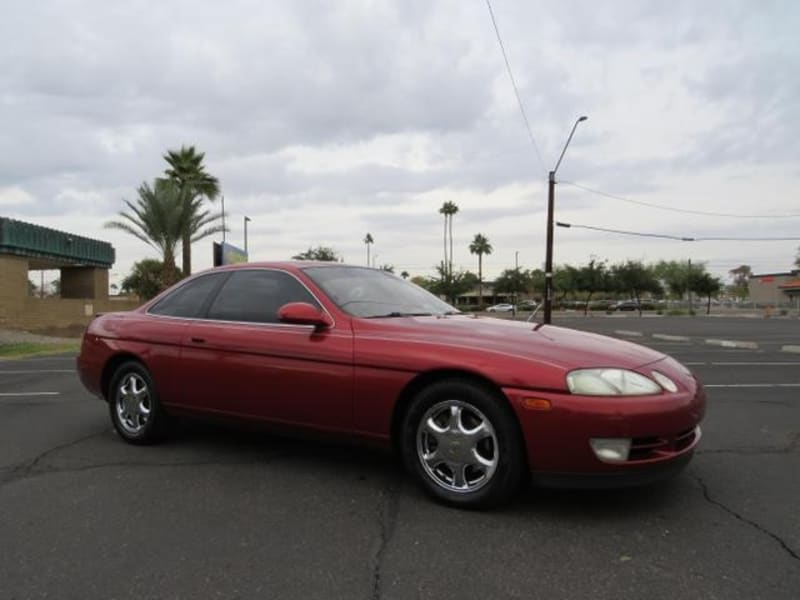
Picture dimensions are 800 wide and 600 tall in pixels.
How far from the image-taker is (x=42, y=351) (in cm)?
1789

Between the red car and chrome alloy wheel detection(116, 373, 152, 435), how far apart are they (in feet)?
0.04

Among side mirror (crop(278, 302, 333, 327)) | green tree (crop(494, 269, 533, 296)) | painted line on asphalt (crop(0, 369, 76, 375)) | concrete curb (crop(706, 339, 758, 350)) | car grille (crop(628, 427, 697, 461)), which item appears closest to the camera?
car grille (crop(628, 427, 697, 461))

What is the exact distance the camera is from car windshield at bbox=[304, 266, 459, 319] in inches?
166

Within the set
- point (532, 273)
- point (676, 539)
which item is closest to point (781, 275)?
point (532, 273)

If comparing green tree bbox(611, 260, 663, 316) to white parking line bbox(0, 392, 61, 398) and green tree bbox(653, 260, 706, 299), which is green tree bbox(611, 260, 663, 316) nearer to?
green tree bbox(653, 260, 706, 299)

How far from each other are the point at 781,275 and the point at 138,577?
9471cm

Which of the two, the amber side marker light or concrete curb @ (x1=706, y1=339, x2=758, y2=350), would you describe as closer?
the amber side marker light

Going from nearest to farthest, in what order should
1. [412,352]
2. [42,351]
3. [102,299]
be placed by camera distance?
1. [412,352]
2. [42,351]
3. [102,299]

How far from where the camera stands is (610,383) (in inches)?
128

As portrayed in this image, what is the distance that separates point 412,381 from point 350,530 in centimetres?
86

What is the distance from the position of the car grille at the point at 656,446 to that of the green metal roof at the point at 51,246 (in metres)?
29.5

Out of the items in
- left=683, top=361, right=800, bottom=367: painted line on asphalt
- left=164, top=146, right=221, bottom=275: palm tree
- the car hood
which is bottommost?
left=683, top=361, right=800, bottom=367: painted line on asphalt

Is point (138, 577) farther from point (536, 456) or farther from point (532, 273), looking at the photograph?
point (532, 273)

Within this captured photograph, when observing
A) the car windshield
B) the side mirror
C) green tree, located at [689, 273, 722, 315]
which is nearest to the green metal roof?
the car windshield
